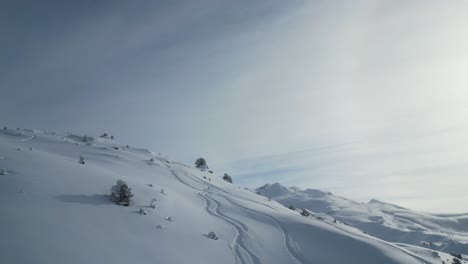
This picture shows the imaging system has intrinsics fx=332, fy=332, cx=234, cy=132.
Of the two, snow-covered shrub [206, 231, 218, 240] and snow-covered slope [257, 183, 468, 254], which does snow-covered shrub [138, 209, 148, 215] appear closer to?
snow-covered shrub [206, 231, 218, 240]

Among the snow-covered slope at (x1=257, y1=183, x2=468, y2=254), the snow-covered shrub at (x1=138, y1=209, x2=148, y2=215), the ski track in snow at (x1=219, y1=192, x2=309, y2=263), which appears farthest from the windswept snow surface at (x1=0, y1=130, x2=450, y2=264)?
the snow-covered slope at (x1=257, y1=183, x2=468, y2=254)

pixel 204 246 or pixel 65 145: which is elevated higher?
pixel 65 145

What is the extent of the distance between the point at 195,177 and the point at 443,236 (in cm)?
8570

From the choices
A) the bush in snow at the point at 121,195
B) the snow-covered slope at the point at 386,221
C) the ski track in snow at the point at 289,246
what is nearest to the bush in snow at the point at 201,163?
the ski track in snow at the point at 289,246

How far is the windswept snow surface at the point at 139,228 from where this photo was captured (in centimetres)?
1864

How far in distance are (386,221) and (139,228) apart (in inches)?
4349

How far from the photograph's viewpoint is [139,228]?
2344cm

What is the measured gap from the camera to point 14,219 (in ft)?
64.0

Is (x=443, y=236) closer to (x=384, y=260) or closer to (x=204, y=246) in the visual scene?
(x=384, y=260)

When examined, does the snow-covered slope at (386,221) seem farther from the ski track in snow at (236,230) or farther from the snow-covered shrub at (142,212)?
the snow-covered shrub at (142,212)

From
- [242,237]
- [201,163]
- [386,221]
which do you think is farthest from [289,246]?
[386,221]

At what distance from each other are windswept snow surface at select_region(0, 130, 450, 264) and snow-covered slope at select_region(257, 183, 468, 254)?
68092mm

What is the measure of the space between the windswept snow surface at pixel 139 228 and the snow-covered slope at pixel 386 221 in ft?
223

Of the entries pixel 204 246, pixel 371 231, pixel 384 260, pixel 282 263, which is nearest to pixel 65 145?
pixel 204 246
